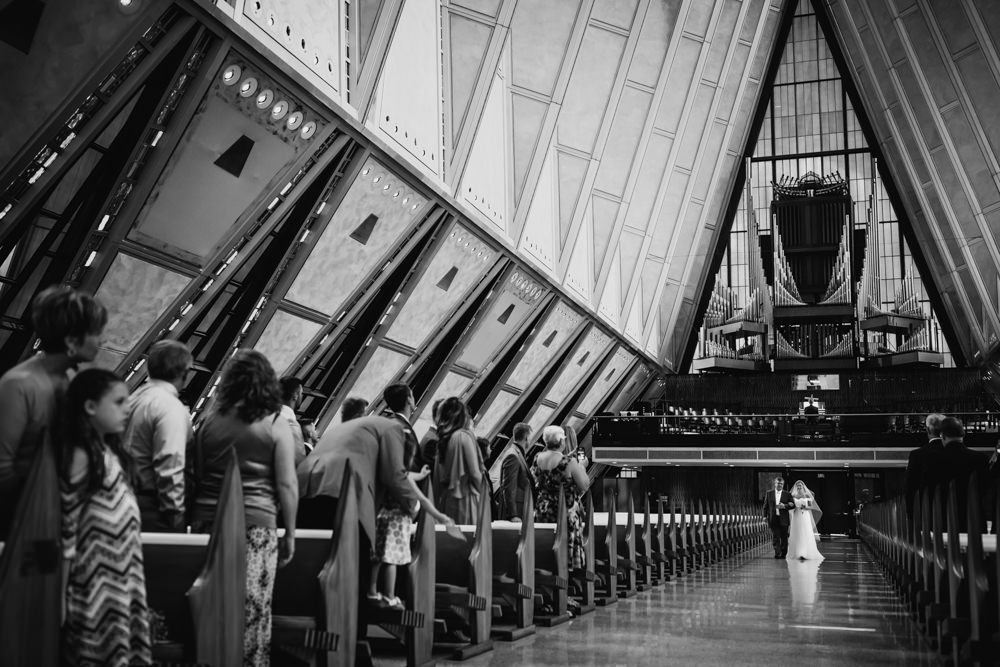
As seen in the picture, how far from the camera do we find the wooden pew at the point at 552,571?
22.2 feet

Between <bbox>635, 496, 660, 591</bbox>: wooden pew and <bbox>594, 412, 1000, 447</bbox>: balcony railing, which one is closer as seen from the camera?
<bbox>635, 496, 660, 591</bbox>: wooden pew

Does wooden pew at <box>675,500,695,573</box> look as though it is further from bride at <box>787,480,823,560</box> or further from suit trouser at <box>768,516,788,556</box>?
suit trouser at <box>768,516,788,556</box>

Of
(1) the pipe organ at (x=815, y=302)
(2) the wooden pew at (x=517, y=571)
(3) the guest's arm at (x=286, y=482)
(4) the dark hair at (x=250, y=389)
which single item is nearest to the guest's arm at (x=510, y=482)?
(2) the wooden pew at (x=517, y=571)

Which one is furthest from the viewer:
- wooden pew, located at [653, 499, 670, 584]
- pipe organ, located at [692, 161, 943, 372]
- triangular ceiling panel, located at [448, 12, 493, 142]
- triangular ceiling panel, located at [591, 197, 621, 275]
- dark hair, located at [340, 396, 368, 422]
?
pipe organ, located at [692, 161, 943, 372]

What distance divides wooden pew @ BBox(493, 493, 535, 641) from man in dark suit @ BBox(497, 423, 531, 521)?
0.67 meters

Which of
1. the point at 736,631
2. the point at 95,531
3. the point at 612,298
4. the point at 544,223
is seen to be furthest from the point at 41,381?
the point at 612,298

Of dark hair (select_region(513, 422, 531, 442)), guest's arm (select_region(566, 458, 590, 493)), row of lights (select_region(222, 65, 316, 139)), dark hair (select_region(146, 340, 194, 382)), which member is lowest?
guest's arm (select_region(566, 458, 590, 493))

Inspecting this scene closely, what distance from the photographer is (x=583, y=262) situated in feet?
58.1

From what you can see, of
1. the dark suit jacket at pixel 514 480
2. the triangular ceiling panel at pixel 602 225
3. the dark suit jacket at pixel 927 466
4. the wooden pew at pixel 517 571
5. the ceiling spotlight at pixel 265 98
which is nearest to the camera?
the wooden pew at pixel 517 571

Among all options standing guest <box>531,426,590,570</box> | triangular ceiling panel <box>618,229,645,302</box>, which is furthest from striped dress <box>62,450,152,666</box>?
triangular ceiling panel <box>618,229,645,302</box>

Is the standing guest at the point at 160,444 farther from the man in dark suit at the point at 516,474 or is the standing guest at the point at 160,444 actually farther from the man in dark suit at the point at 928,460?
the man in dark suit at the point at 928,460

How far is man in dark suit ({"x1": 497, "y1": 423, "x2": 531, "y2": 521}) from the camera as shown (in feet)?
24.7

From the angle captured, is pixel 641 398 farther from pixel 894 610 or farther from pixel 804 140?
pixel 894 610

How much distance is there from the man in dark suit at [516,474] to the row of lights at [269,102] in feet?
10.7
